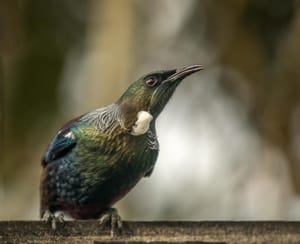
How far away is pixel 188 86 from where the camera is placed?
18.5 ft

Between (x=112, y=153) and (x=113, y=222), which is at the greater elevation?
(x=112, y=153)

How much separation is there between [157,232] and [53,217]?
0.25m

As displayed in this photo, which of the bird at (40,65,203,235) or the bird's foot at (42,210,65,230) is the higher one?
the bird at (40,65,203,235)

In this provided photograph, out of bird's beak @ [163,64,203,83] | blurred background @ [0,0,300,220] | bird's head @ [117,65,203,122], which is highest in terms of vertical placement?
bird's beak @ [163,64,203,83]

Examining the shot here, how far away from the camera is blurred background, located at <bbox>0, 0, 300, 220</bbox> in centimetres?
523

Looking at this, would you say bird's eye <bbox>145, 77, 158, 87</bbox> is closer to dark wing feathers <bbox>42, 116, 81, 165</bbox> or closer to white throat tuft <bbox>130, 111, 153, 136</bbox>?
white throat tuft <bbox>130, 111, 153, 136</bbox>

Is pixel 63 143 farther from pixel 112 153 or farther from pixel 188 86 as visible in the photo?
pixel 188 86

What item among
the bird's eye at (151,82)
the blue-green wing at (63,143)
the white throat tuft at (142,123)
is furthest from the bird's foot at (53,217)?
the bird's eye at (151,82)

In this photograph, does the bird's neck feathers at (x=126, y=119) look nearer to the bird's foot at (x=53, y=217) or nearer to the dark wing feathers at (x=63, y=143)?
the dark wing feathers at (x=63, y=143)

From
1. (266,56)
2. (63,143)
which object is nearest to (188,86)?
(266,56)

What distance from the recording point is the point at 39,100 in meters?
5.57

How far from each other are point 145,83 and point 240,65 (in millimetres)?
3691

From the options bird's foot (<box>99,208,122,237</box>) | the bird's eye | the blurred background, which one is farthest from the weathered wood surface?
the blurred background

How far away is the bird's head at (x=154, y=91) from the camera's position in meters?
2.04
